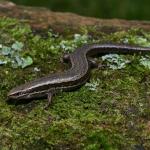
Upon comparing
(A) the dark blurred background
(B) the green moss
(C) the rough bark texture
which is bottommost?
(A) the dark blurred background

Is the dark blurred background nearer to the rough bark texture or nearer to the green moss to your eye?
the rough bark texture

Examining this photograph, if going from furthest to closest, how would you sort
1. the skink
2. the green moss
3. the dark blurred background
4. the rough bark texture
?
the dark blurred background < the rough bark texture < the skink < the green moss

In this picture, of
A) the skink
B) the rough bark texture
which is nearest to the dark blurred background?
the rough bark texture

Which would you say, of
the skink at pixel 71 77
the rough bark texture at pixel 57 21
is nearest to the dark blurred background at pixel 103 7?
the rough bark texture at pixel 57 21

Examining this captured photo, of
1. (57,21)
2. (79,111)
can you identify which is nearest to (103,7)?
(57,21)

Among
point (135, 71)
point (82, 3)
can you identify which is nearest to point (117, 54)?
point (135, 71)

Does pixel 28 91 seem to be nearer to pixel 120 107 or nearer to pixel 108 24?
pixel 120 107

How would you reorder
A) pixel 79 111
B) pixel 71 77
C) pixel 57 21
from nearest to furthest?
pixel 79 111 < pixel 71 77 < pixel 57 21

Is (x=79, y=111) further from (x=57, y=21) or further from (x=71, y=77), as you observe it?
(x=57, y=21)
